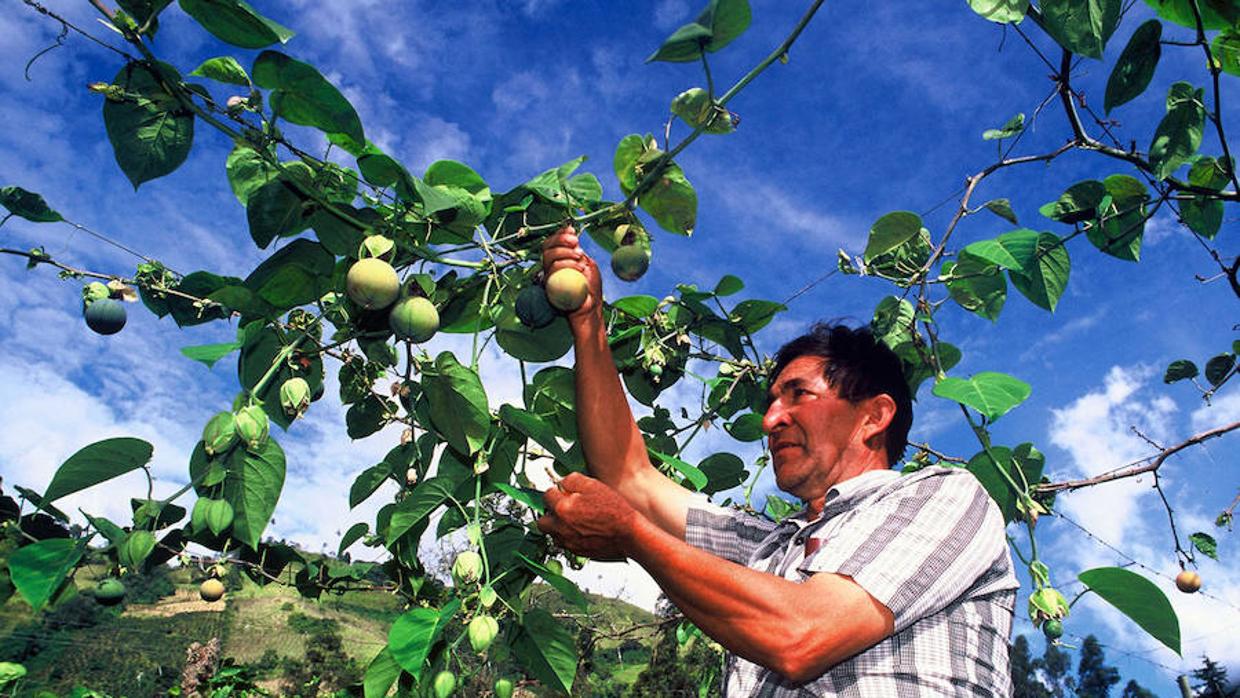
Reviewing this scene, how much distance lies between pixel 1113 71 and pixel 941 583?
3.72 ft

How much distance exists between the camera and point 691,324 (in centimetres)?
263

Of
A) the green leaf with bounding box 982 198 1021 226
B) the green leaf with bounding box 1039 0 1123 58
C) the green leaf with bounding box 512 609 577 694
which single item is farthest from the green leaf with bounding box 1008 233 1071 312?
the green leaf with bounding box 512 609 577 694

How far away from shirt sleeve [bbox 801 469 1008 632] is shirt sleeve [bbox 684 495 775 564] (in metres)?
0.61

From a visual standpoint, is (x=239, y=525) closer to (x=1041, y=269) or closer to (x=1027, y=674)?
(x=1041, y=269)

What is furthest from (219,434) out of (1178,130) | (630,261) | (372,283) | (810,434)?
(1178,130)

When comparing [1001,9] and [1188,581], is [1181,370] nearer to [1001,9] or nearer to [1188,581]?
[1188,581]

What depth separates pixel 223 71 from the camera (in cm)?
158

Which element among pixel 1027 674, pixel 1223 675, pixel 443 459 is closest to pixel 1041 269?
pixel 443 459

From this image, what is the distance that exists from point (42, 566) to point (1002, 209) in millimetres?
2354

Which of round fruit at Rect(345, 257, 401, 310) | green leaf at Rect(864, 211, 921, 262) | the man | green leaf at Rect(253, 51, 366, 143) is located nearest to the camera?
green leaf at Rect(253, 51, 366, 143)

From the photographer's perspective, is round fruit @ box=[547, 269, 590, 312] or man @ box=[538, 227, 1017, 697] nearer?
man @ box=[538, 227, 1017, 697]

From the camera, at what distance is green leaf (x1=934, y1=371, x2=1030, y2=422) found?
5.84ft

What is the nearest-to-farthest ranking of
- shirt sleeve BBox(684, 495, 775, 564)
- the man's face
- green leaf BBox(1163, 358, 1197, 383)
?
the man's face < shirt sleeve BBox(684, 495, 775, 564) < green leaf BBox(1163, 358, 1197, 383)

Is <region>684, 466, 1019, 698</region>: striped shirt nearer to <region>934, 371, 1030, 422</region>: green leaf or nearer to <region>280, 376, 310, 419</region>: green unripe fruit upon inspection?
<region>934, 371, 1030, 422</region>: green leaf
